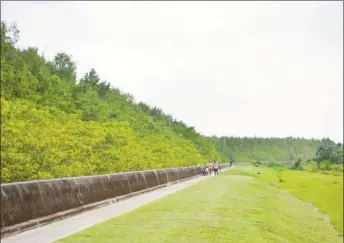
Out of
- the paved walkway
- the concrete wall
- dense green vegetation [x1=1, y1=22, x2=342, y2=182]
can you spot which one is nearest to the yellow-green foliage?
dense green vegetation [x1=1, y1=22, x2=342, y2=182]

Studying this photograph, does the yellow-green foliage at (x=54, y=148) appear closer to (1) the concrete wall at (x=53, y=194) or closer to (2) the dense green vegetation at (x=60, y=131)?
(2) the dense green vegetation at (x=60, y=131)

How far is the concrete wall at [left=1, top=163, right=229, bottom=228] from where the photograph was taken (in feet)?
37.0

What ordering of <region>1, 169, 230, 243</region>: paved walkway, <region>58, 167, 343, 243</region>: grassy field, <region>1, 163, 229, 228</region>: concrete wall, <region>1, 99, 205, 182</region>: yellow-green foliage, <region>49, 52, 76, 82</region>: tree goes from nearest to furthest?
1. <region>1, 169, 230, 243</region>: paved walkway
2. <region>58, 167, 343, 243</region>: grassy field
3. <region>1, 163, 229, 228</region>: concrete wall
4. <region>1, 99, 205, 182</region>: yellow-green foliage
5. <region>49, 52, 76, 82</region>: tree

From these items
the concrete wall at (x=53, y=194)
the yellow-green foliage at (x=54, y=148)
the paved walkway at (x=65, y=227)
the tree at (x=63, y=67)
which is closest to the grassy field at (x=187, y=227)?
the paved walkway at (x=65, y=227)

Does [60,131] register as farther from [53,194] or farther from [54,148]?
[53,194]

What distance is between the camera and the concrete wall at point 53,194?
11289 millimetres

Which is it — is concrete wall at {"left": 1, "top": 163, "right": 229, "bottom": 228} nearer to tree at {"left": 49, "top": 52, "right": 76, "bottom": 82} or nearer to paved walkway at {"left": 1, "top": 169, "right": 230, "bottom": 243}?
paved walkway at {"left": 1, "top": 169, "right": 230, "bottom": 243}

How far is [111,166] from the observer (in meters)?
32.8

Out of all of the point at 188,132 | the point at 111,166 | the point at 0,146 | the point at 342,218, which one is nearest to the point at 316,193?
the point at 342,218

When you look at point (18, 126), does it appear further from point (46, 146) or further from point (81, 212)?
point (81, 212)

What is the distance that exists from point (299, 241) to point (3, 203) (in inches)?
346

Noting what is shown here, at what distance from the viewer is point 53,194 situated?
13.6m

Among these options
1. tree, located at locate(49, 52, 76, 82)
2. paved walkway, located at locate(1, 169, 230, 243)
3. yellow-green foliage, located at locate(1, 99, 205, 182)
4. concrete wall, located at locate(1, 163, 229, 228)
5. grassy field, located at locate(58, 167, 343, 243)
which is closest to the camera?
paved walkway, located at locate(1, 169, 230, 243)

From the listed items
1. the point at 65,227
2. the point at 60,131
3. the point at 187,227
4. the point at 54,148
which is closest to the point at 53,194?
the point at 65,227
